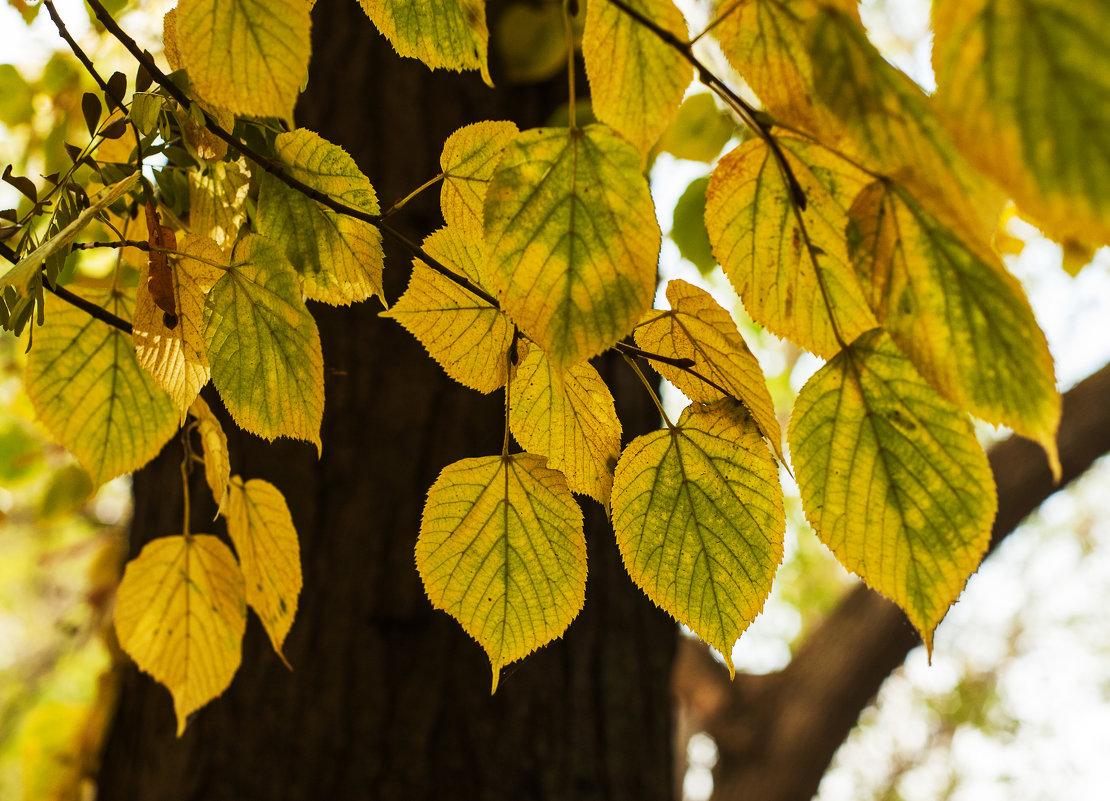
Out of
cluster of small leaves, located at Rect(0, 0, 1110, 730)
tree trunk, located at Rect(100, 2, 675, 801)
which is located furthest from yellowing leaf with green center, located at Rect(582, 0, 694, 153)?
tree trunk, located at Rect(100, 2, 675, 801)

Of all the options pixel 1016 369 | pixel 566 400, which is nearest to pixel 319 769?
pixel 566 400

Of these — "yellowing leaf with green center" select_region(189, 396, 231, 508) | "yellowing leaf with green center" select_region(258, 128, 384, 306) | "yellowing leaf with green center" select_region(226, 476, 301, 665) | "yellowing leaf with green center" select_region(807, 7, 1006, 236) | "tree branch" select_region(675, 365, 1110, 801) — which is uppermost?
"yellowing leaf with green center" select_region(258, 128, 384, 306)

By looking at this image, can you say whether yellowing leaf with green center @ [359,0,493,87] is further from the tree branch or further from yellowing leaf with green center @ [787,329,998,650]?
the tree branch

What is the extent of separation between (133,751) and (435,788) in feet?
1.57

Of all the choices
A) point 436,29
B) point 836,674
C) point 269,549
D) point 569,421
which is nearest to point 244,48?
point 436,29

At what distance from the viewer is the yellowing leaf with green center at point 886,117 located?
0.25 meters

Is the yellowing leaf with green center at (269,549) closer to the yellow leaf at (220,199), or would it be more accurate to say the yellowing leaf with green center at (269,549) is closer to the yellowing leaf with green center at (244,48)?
the yellow leaf at (220,199)

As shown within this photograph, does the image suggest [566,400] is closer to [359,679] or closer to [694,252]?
[694,252]

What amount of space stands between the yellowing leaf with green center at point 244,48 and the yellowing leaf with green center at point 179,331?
118mm

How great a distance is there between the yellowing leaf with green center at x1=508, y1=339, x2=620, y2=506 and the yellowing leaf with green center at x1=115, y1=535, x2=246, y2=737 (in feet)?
1.03

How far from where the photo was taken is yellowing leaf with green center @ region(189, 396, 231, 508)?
47 cm

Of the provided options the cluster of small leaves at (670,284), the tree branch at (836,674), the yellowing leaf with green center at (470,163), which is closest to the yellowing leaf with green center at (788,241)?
the cluster of small leaves at (670,284)

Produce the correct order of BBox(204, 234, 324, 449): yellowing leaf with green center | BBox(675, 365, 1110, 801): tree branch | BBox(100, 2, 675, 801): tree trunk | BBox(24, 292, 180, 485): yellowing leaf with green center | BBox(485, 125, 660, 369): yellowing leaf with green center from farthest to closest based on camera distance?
1. BBox(675, 365, 1110, 801): tree branch
2. BBox(100, 2, 675, 801): tree trunk
3. BBox(24, 292, 180, 485): yellowing leaf with green center
4. BBox(204, 234, 324, 449): yellowing leaf with green center
5. BBox(485, 125, 660, 369): yellowing leaf with green center

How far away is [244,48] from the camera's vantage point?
311mm
